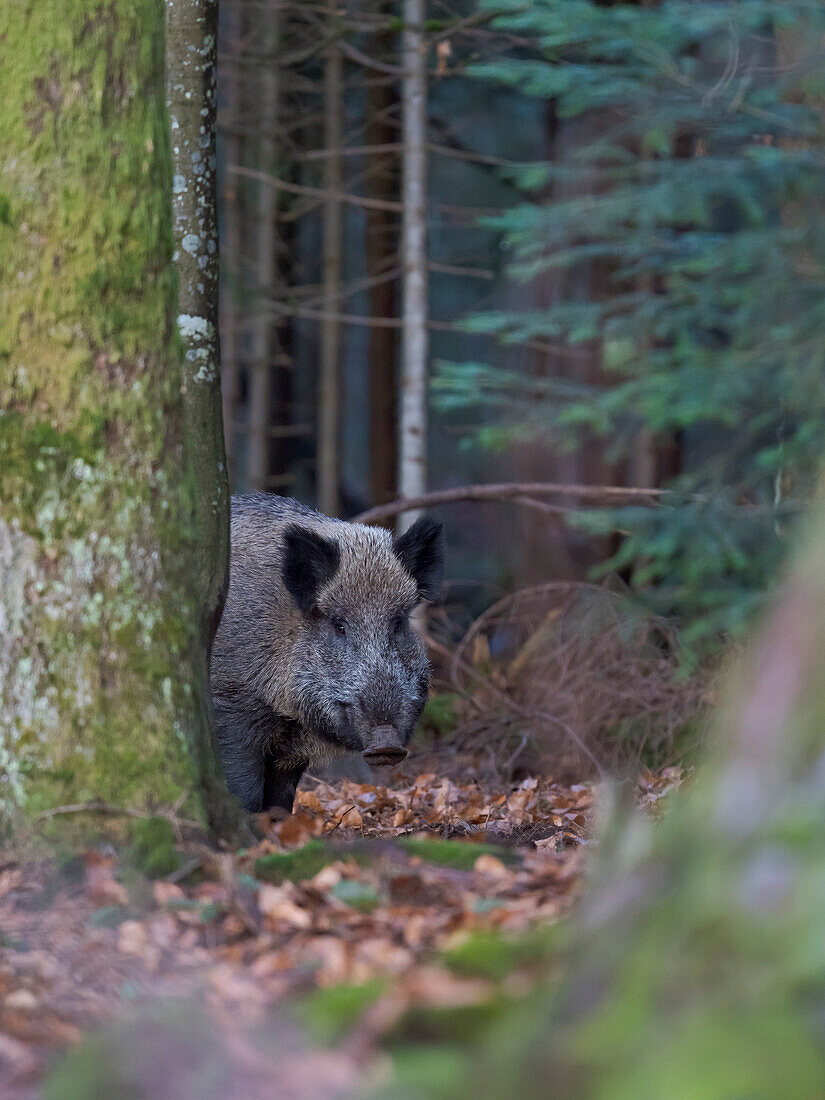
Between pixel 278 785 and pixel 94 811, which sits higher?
pixel 94 811

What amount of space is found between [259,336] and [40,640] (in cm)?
1178

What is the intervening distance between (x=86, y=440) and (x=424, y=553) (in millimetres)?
3684

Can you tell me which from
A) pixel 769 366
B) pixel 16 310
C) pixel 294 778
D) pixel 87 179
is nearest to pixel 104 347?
pixel 16 310

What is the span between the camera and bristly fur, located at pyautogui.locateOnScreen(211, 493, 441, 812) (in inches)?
274

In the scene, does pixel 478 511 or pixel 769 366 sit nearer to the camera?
pixel 769 366

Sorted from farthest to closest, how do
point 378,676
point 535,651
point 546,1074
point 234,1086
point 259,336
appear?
point 259,336 < point 535,651 < point 378,676 < point 234,1086 < point 546,1074

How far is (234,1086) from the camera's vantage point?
7.43 feet

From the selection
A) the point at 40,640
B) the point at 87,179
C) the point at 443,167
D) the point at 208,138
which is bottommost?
the point at 40,640

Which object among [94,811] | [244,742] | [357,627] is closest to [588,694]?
[357,627]

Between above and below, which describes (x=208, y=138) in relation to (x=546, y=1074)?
above

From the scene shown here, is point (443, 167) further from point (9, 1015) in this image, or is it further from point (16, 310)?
point (9, 1015)

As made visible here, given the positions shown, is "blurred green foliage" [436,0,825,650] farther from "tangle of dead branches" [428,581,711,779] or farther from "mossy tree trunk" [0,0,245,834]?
"mossy tree trunk" [0,0,245,834]

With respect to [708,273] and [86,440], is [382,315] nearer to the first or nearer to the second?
[708,273]

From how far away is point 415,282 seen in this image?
11.2 m
